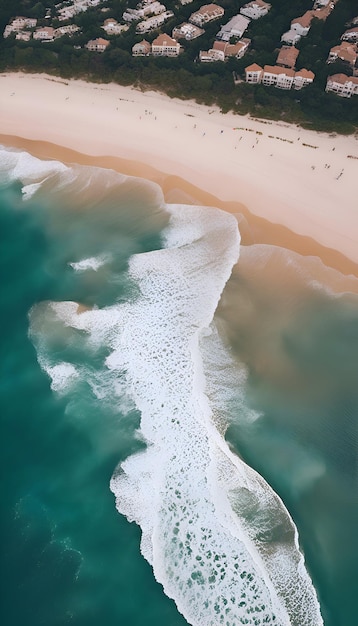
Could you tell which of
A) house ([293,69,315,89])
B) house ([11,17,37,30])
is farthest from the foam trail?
house ([11,17,37,30])

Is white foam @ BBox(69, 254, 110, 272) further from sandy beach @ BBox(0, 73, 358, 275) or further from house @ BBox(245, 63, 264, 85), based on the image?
house @ BBox(245, 63, 264, 85)

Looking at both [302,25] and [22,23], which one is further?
[22,23]

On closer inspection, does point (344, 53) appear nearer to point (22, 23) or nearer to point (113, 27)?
point (113, 27)

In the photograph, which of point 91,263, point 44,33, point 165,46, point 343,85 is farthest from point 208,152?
point 44,33

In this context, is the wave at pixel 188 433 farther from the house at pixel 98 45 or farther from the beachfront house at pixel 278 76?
the house at pixel 98 45

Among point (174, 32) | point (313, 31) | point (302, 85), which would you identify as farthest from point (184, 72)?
point (313, 31)

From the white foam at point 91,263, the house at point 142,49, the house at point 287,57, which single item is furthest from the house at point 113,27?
the white foam at point 91,263
